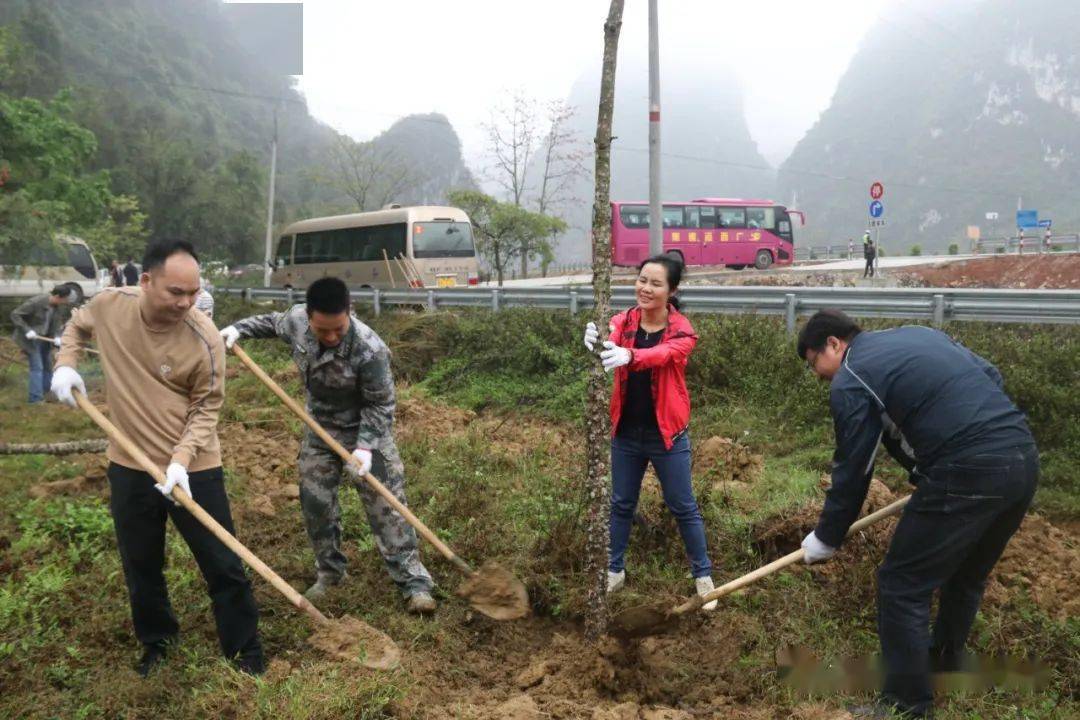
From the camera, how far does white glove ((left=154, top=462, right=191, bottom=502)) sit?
2.96 meters

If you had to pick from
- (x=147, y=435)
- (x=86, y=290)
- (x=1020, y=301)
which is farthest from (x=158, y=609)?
(x=86, y=290)

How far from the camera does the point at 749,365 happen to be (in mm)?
7656

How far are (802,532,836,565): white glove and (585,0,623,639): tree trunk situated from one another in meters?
0.90

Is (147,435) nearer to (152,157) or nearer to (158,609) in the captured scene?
(158,609)

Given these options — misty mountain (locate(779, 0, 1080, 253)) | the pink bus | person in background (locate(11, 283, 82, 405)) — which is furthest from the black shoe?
misty mountain (locate(779, 0, 1080, 253))

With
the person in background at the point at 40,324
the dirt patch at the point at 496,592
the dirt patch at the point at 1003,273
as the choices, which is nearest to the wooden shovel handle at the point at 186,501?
the dirt patch at the point at 496,592

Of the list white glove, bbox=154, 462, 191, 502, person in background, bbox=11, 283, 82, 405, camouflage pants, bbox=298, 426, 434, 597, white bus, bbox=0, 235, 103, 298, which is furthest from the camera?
white bus, bbox=0, 235, 103, 298

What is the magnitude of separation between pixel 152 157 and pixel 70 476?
40043 mm

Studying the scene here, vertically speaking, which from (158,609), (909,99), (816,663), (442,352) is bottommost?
(816,663)

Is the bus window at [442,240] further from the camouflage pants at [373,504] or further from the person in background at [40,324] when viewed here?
the camouflage pants at [373,504]

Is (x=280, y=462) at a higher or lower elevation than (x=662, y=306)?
lower

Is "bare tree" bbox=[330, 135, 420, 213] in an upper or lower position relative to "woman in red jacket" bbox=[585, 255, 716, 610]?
upper

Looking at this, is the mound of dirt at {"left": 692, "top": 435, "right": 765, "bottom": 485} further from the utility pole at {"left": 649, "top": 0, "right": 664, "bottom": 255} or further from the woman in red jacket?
the utility pole at {"left": 649, "top": 0, "right": 664, "bottom": 255}

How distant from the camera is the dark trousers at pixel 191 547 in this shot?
313 centimetres
